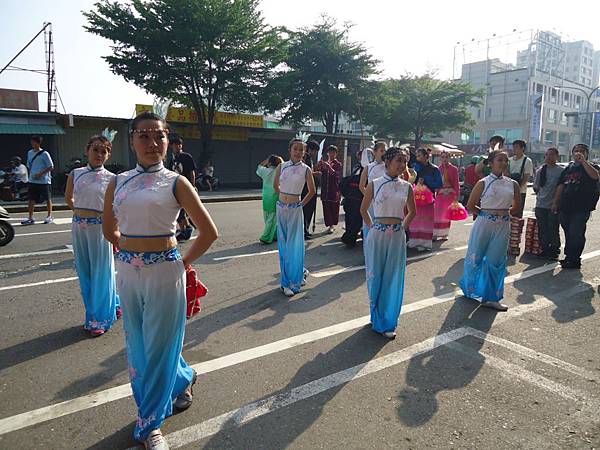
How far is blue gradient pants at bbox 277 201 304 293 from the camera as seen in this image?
5.61 metres

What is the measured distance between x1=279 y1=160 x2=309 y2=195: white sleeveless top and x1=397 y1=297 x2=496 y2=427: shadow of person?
2366mm

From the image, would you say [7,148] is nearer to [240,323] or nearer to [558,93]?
[240,323]

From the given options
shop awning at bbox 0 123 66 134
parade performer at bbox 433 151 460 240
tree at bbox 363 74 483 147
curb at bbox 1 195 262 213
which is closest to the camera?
parade performer at bbox 433 151 460 240

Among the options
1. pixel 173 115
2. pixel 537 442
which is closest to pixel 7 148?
pixel 173 115

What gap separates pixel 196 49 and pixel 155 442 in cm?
1963

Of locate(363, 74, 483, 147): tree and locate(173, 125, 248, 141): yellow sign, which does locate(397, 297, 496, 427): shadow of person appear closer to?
locate(173, 125, 248, 141): yellow sign

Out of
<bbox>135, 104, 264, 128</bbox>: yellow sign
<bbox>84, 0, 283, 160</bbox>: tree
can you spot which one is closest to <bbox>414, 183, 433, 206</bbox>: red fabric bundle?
<bbox>84, 0, 283, 160</bbox>: tree

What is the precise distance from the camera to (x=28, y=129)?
17812 millimetres

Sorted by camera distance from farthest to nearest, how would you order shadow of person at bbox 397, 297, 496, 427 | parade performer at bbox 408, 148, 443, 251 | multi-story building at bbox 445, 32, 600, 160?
multi-story building at bbox 445, 32, 600, 160, parade performer at bbox 408, 148, 443, 251, shadow of person at bbox 397, 297, 496, 427

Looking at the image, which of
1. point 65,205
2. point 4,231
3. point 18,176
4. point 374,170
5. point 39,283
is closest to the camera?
point 39,283

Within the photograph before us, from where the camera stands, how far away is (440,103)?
3175 centimetres

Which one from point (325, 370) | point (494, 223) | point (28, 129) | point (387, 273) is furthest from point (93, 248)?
point (28, 129)

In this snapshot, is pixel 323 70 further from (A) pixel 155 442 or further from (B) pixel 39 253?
(A) pixel 155 442

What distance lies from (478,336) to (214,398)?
8.68 feet
